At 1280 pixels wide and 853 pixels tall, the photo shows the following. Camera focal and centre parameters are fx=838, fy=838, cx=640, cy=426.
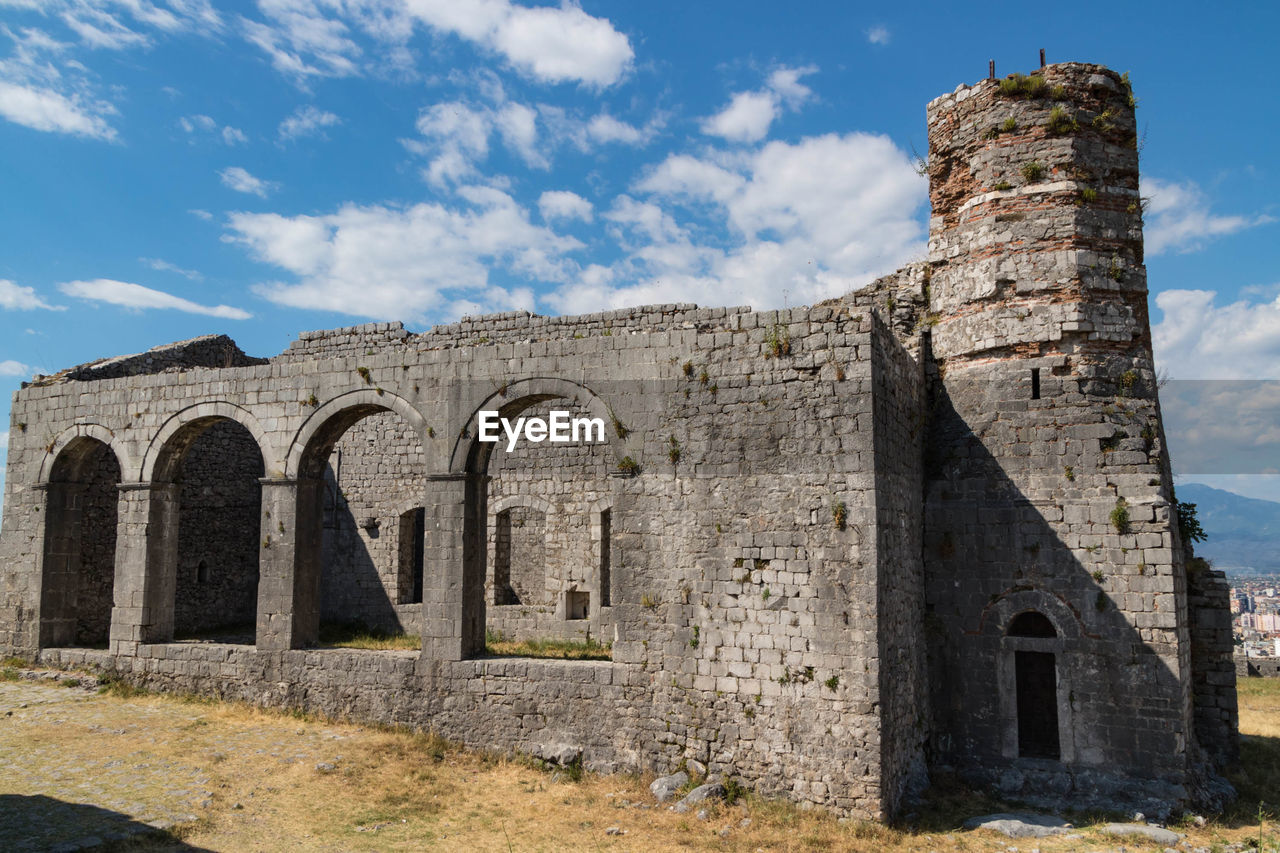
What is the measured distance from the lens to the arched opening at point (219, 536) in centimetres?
1639

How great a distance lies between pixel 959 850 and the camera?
26.8ft

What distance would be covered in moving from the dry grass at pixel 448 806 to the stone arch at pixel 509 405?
143 inches

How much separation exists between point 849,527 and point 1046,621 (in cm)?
352

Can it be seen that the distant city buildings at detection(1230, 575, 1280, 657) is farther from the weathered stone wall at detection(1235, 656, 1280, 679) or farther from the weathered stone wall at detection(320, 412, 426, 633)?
the weathered stone wall at detection(320, 412, 426, 633)

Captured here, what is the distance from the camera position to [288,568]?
40.4 ft

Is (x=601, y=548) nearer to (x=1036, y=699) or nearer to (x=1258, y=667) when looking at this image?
(x=1036, y=699)

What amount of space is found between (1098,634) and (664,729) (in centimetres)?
528

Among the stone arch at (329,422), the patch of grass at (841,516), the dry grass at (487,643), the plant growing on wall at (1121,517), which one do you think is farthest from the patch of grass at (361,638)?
the plant growing on wall at (1121,517)

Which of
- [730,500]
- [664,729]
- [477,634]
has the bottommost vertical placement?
[664,729]

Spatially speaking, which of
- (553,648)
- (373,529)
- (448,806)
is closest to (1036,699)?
(553,648)

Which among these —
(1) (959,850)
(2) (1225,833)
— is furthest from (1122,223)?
(1) (959,850)

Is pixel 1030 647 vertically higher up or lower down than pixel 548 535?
lower down

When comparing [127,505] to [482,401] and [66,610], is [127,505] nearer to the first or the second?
[66,610]

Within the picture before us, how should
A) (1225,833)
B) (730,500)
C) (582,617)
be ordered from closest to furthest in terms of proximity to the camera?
1. (1225,833)
2. (730,500)
3. (582,617)
